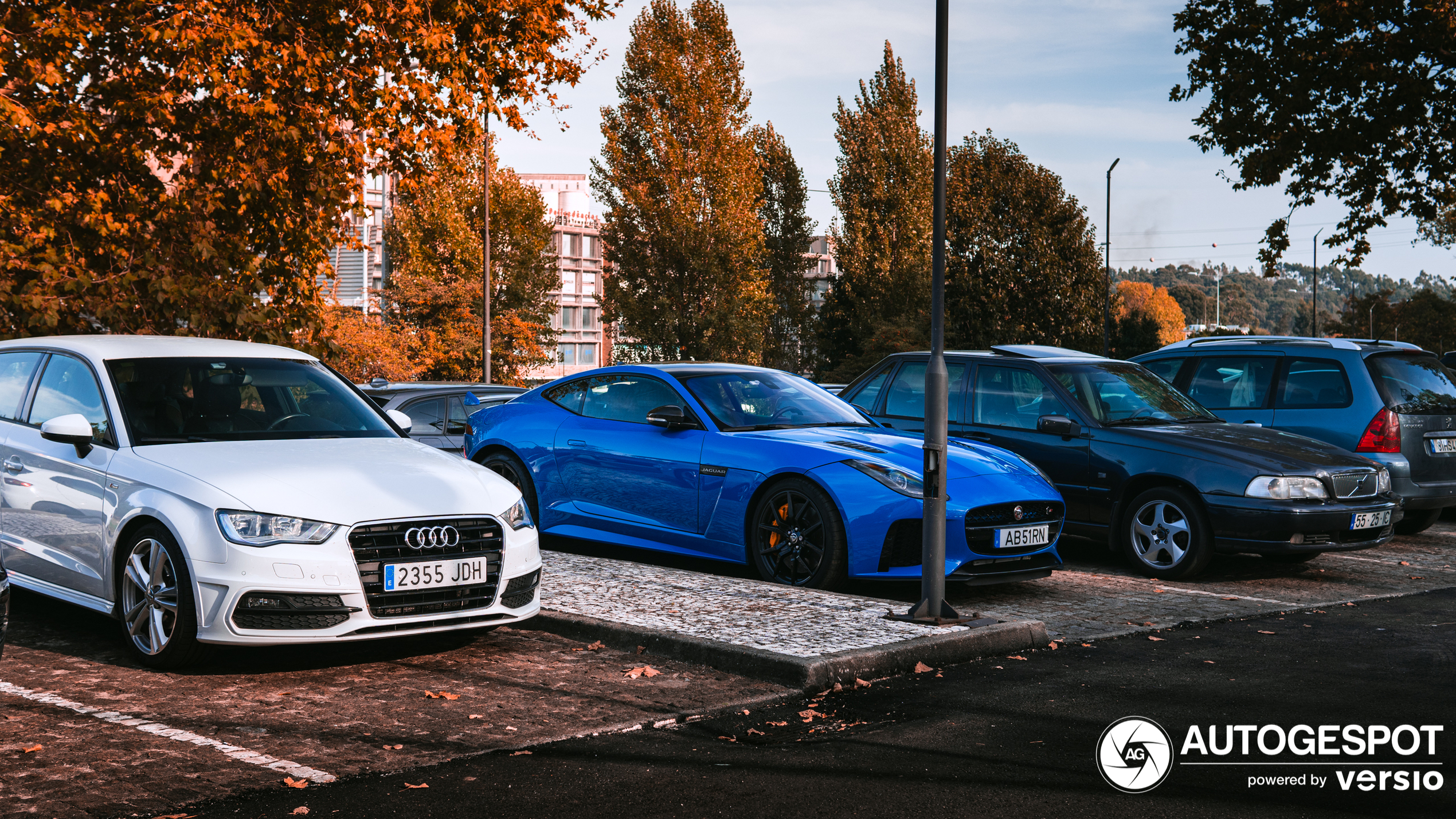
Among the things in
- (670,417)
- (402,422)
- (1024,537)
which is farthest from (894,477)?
(402,422)

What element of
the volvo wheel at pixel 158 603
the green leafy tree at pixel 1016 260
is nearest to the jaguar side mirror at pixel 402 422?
the volvo wheel at pixel 158 603

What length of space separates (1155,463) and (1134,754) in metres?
5.02

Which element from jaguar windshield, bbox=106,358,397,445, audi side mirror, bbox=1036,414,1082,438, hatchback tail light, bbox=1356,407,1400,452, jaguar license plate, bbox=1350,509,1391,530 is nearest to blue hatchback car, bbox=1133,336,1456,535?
hatchback tail light, bbox=1356,407,1400,452

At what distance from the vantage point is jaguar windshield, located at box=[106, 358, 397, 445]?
6.65 m

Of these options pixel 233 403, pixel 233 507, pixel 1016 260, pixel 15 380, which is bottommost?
pixel 233 507

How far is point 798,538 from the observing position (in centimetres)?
823

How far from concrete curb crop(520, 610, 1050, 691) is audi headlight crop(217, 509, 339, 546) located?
1.60 metres

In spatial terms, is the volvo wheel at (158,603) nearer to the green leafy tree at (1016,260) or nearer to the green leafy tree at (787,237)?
the green leafy tree at (1016,260)

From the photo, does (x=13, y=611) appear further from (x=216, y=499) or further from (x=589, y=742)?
(x=589, y=742)

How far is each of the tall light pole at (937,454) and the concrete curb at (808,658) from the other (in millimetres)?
334

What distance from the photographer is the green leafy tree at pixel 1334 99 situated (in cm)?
1964

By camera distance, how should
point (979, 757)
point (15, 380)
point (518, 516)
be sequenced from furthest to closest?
point (15, 380) → point (518, 516) → point (979, 757)

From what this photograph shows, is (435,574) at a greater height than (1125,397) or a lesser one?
lesser

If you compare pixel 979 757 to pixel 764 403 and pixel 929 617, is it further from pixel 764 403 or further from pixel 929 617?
pixel 764 403
